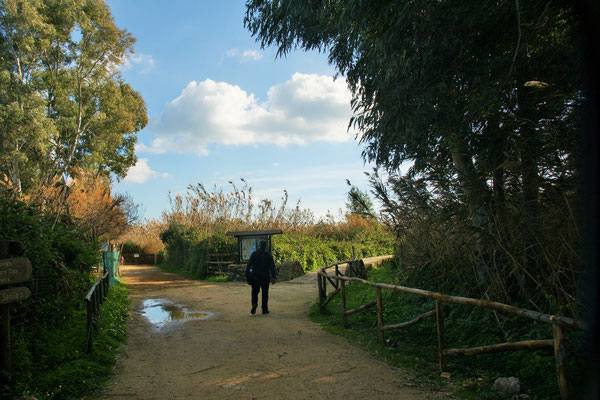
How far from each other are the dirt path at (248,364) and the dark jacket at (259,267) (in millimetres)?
901

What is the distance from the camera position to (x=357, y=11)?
5070 mm

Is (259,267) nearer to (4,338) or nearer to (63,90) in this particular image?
(4,338)

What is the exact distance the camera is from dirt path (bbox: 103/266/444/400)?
4242 millimetres

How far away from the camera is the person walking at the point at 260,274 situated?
9.23m

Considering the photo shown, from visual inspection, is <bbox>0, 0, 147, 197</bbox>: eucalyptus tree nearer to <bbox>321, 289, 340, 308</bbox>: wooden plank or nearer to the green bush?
the green bush

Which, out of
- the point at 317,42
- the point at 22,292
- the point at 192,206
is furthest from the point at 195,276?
the point at 22,292

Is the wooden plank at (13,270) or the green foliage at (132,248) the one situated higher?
the wooden plank at (13,270)

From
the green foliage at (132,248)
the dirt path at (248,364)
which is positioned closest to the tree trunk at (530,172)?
the dirt path at (248,364)

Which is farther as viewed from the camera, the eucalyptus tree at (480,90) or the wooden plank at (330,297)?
the wooden plank at (330,297)

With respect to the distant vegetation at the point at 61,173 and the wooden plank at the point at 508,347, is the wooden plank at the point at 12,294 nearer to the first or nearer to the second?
the distant vegetation at the point at 61,173

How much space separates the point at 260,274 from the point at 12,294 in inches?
222

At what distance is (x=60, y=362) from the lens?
481 centimetres

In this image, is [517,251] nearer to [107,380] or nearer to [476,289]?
[476,289]

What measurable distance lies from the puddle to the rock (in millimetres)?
6652
